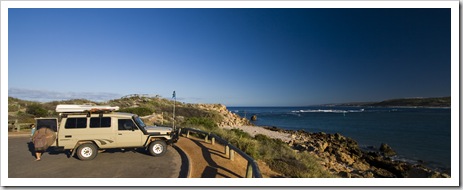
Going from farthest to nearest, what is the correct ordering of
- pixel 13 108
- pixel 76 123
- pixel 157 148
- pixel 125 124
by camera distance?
pixel 13 108 < pixel 157 148 < pixel 125 124 < pixel 76 123

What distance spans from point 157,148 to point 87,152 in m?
2.15

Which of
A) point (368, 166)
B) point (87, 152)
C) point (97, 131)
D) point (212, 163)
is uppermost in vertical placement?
point (97, 131)

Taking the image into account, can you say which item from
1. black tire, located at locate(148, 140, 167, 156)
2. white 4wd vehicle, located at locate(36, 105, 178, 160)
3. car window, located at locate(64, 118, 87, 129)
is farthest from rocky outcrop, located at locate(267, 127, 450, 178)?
car window, located at locate(64, 118, 87, 129)

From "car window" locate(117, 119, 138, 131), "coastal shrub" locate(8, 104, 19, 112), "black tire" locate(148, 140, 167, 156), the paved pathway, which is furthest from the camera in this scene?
"coastal shrub" locate(8, 104, 19, 112)

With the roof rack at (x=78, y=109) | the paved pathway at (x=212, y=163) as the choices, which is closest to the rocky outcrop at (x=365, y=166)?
the paved pathway at (x=212, y=163)

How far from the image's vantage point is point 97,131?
30.0ft

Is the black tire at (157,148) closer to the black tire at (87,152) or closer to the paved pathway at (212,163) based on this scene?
the paved pathway at (212,163)

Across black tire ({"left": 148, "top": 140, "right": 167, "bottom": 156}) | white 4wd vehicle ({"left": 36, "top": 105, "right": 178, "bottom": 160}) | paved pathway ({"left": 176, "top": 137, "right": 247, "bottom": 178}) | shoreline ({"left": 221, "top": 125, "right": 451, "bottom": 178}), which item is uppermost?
white 4wd vehicle ({"left": 36, "top": 105, "right": 178, "bottom": 160})

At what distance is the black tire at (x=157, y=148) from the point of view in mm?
9766

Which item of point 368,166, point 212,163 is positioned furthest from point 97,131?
point 368,166

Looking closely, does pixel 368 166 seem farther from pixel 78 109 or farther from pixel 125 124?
pixel 78 109

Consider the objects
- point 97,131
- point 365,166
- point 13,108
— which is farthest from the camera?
point 13,108

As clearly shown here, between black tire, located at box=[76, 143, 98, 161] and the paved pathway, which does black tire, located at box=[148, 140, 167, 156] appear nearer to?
the paved pathway

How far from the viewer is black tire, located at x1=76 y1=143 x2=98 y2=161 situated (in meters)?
9.02
